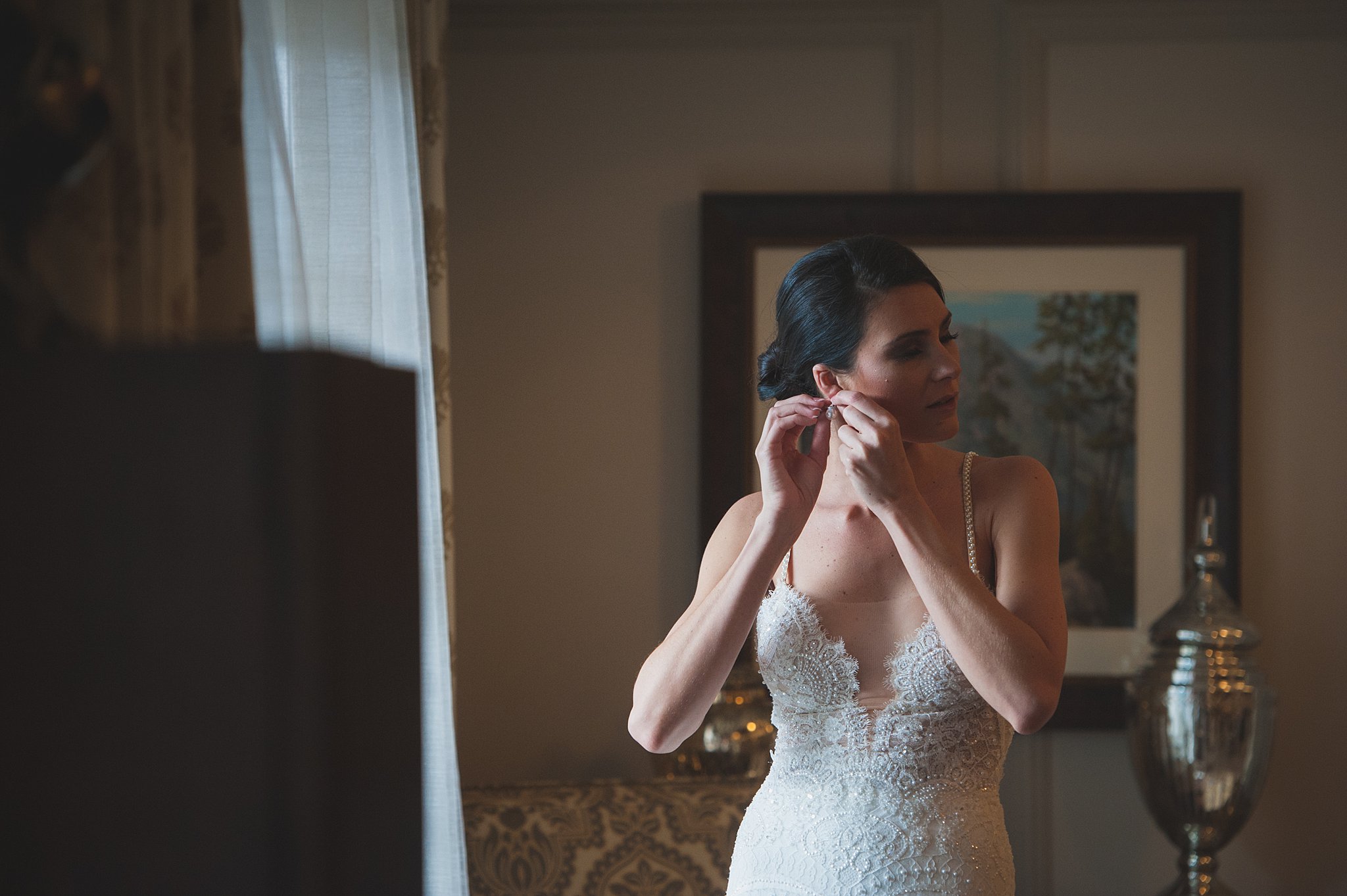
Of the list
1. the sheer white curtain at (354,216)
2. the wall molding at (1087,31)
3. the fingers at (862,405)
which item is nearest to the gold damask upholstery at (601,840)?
the sheer white curtain at (354,216)

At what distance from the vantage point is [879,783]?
69.7 inches

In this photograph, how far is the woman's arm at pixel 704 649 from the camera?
1.77 metres

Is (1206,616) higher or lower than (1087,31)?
lower

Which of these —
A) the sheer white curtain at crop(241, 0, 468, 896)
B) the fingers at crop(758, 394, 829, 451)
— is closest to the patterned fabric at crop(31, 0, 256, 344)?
the sheer white curtain at crop(241, 0, 468, 896)

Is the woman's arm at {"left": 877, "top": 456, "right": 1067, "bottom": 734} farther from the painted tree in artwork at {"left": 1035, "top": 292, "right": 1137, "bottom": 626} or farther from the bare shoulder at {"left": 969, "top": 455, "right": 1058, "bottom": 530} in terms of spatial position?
the painted tree in artwork at {"left": 1035, "top": 292, "right": 1137, "bottom": 626}

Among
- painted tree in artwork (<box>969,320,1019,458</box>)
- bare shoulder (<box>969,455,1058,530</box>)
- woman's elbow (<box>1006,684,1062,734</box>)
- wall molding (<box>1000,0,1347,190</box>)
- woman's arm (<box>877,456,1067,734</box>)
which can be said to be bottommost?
woman's elbow (<box>1006,684,1062,734</box>)

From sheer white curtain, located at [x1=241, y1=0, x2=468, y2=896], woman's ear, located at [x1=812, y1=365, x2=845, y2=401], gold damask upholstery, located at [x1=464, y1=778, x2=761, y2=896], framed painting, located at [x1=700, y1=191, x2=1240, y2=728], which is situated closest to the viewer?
sheer white curtain, located at [x1=241, y1=0, x2=468, y2=896]

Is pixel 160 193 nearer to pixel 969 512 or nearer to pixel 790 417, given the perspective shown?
pixel 790 417

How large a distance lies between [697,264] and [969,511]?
1.87m

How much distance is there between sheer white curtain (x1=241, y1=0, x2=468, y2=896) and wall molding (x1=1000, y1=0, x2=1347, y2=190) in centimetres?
196

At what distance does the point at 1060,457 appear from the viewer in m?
3.49

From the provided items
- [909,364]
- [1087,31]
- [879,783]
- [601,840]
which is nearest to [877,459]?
[909,364]

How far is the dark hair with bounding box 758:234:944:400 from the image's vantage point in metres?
1.88

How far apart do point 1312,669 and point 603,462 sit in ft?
7.27
